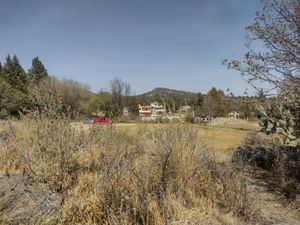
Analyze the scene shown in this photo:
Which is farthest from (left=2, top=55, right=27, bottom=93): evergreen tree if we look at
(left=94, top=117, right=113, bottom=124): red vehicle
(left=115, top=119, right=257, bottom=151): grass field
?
(left=94, top=117, right=113, bottom=124): red vehicle

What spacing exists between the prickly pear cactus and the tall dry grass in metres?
1.25

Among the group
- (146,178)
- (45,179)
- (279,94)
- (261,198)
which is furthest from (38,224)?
(279,94)

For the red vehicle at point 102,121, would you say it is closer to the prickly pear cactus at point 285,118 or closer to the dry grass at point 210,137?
the dry grass at point 210,137

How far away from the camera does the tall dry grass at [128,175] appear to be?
3.81 meters

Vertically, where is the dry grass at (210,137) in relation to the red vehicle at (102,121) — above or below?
below

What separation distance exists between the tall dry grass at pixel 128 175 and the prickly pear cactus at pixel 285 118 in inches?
49.1

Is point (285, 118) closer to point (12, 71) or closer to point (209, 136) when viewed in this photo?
point (209, 136)

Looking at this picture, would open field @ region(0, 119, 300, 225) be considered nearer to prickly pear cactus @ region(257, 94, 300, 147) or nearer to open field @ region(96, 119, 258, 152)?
open field @ region(96, 119, 258, 152)

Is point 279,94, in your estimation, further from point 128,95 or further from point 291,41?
point 128,95

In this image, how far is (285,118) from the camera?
555cm

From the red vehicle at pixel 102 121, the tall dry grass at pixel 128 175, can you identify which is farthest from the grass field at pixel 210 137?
the tall dry grass at pixel 128 175

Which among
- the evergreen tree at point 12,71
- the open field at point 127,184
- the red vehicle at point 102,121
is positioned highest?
the evergreen tree at point 12,71

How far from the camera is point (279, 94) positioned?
613cm

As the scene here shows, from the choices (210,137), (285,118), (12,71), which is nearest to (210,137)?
(210,137)
